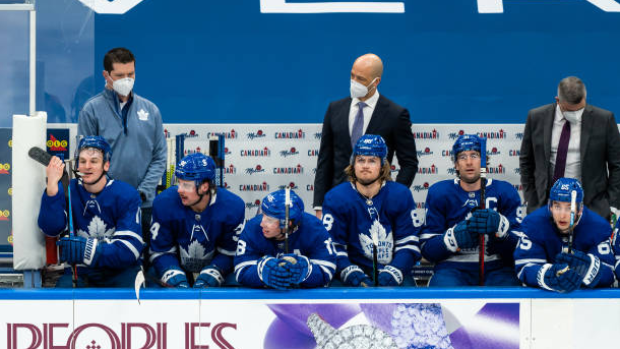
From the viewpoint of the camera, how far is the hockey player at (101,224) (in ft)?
16.1

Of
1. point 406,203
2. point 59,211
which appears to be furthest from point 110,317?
point 406,203

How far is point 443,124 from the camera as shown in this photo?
812 cm

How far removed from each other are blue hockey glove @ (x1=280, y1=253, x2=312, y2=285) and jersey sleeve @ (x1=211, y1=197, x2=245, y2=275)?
89 centimetres

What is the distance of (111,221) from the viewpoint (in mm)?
5207

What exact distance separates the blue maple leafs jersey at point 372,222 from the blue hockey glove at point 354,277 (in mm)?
150

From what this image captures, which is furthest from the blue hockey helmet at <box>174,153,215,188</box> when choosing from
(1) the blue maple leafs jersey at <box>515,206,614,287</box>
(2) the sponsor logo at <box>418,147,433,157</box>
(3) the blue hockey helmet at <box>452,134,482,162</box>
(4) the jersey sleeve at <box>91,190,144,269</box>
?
(2) the sponsor logo at <box>418,147,433,157</box>

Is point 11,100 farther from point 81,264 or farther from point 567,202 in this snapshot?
point 567,202

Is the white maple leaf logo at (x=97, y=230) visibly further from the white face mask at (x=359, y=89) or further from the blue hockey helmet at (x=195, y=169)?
the white face mask at (x=359, y=89)

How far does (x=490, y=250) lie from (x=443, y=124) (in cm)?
291

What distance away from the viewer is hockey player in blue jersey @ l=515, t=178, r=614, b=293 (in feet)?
14.7

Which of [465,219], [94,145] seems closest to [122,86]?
[94,145]

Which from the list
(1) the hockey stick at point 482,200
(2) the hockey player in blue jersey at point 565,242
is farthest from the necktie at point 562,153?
(2) the hockey player in blue jersey at point 565,242

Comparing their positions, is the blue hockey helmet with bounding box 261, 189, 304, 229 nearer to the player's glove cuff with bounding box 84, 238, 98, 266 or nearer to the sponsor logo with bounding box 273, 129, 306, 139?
the player's glove cuff with bounding box 84, 238, 98, 266

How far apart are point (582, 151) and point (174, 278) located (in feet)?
10.9
